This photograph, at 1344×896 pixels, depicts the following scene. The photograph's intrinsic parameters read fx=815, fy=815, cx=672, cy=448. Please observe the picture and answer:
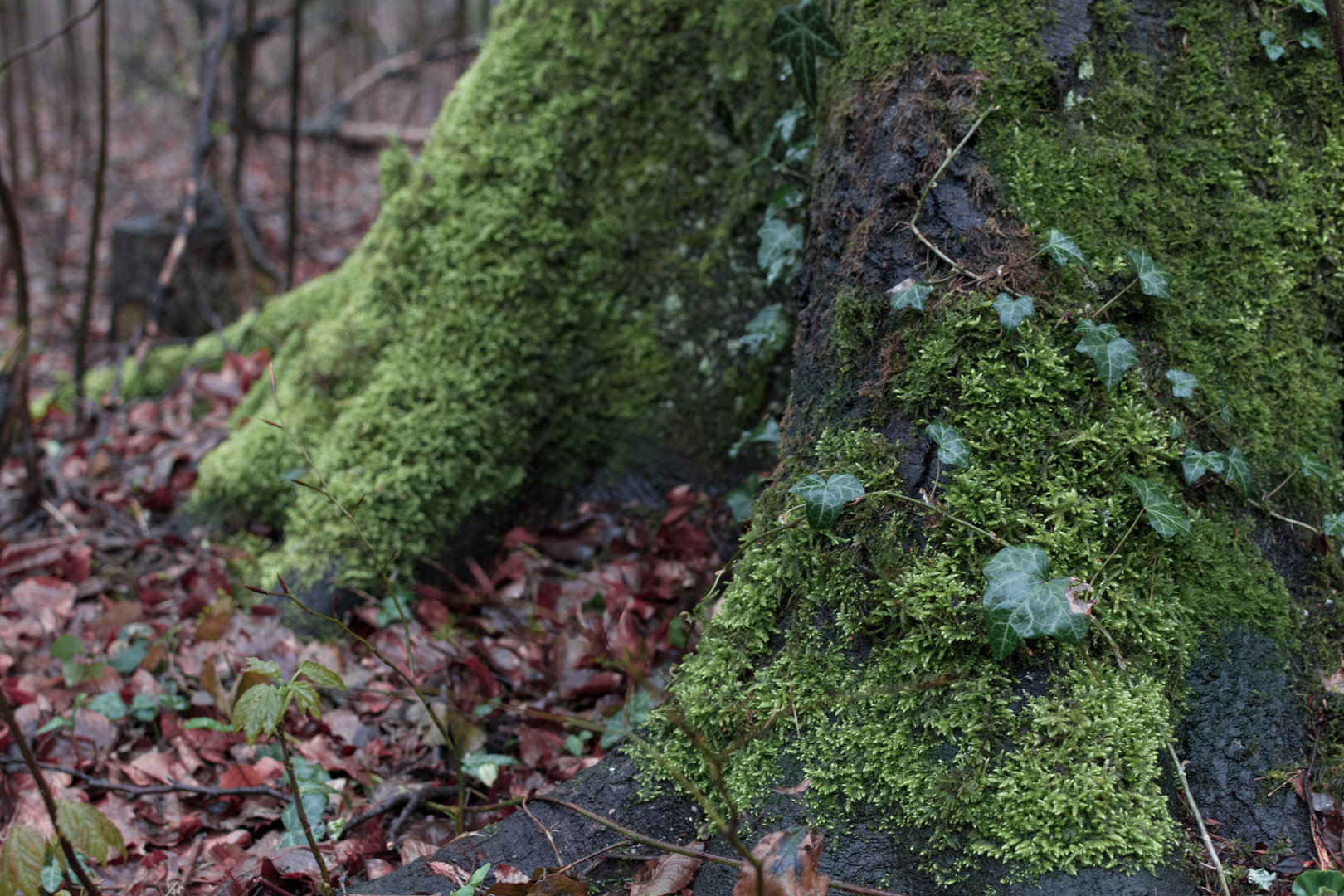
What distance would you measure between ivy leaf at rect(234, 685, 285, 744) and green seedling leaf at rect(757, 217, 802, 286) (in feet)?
5.61

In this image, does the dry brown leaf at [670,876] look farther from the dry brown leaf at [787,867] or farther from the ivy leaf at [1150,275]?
the ivy leaf at [1150,275]

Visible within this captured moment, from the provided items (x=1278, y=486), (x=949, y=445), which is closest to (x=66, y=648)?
(x=949, y=445)

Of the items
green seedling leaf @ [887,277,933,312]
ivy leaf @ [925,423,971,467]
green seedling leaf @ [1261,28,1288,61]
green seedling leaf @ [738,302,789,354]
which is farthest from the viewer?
green seedling leaf @ [738,302,789,354]

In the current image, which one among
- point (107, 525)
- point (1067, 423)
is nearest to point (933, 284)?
point (1067, 423)

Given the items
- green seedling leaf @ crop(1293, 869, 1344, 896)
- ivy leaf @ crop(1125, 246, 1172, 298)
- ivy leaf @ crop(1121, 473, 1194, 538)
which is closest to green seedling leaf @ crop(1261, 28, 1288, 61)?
ivy leaf @ crop(1125, 246, 1172, 298)

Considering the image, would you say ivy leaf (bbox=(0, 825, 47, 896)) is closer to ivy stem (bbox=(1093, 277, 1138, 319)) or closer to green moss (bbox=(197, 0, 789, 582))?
green moss (bbox=(197, 0, 789, 582))

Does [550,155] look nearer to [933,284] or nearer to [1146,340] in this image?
[933,284]

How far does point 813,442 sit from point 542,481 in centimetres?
165

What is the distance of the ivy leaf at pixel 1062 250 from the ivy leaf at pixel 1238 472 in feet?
1.79

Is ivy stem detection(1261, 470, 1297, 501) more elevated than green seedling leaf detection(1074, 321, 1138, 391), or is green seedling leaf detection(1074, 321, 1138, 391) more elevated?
green seedling leaf detection(1074, 321, 1138, 391)

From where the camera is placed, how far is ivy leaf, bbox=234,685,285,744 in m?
1.61

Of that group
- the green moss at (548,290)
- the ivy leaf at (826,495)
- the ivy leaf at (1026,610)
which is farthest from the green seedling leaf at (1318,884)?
the green moss at (548,290)

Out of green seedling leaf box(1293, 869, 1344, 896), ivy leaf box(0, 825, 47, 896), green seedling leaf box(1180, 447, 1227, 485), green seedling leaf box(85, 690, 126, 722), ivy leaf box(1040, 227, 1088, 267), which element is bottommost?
green seedling leaf box(85, 690, 126, 722)

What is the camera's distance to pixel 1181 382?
1.85m
